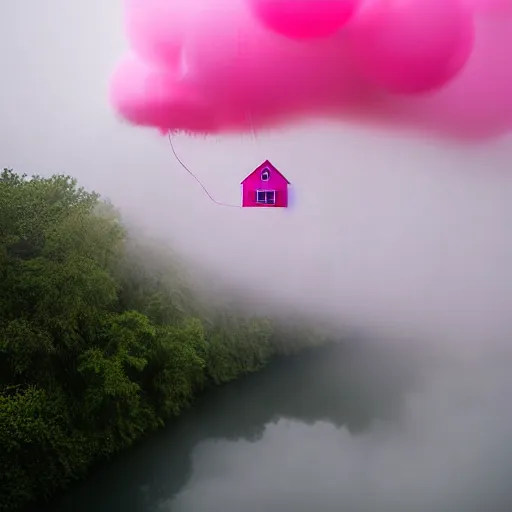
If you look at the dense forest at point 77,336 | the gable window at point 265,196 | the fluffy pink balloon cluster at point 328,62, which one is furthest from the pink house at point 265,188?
the dense forest at point 77,336

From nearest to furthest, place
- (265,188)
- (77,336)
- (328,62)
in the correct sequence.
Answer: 1. (77,336)
2. (328,62)
3. (265,188)

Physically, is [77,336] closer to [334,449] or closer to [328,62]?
[334,449]

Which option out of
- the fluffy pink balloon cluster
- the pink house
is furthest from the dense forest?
the fluffy pink balloon cluster

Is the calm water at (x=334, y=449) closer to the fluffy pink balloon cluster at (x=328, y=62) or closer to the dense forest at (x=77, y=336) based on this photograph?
the dense forest at (x=77, y=336)

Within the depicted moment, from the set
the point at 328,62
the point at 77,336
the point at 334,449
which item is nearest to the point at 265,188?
the point at 328,62

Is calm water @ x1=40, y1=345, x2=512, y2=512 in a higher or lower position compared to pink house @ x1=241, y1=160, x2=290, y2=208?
lower

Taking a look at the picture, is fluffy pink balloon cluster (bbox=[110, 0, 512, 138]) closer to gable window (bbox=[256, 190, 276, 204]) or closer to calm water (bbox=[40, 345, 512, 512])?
gable window (bbox=[256, 190, 276, 204])

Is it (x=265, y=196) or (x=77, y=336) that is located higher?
(x=265, y=196)
